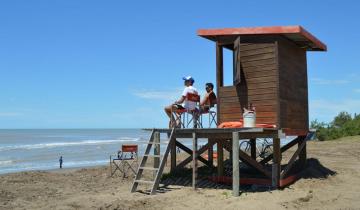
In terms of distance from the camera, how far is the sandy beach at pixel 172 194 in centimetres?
1114

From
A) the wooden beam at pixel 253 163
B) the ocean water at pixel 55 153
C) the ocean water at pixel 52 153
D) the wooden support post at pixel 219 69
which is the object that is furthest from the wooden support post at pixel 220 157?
the ocean water at pixel 52 153

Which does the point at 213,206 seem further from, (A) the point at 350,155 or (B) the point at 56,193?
(A) the point at 350,155

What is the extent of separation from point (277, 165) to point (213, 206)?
310 cm

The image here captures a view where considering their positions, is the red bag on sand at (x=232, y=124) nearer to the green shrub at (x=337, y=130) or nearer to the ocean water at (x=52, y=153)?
the ocean water at (x=52, y=153)

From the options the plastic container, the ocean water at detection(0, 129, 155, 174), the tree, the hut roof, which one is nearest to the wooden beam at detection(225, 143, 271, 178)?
the plastic container

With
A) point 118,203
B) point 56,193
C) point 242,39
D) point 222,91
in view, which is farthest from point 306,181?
point 56,193

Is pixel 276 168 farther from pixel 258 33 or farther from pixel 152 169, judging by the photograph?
pixel 258 33

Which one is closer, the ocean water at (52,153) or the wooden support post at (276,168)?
the wooden support post at (276,168)

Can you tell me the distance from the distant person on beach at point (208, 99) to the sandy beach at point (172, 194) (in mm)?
2293

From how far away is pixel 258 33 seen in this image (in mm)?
12945

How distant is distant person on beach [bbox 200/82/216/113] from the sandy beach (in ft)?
7.52

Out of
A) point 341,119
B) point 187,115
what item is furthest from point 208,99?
point 341,119

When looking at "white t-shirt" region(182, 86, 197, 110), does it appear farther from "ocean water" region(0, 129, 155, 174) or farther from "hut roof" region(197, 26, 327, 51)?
"ocean water" region(0, 129, 155, 174)

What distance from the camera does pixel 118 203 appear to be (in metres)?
11.2
